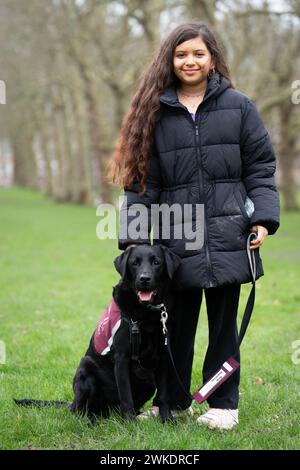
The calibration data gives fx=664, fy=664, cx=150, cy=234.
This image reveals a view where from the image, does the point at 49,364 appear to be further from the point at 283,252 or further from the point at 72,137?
the point at 72,137

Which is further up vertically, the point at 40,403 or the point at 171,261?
the point at 171,261

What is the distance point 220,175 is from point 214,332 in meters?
1.03

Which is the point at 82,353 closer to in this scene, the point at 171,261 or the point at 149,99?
the point at 171,261

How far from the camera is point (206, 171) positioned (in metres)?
3.98

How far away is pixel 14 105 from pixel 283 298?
2781 cm

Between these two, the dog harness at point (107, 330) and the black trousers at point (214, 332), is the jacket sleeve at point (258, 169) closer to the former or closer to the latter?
the black trousers at point (214, 332)

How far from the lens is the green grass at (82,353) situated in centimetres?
398

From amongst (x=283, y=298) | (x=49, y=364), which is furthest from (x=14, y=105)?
(x=49, y=364)

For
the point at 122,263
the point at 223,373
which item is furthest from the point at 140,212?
the point at 223,373

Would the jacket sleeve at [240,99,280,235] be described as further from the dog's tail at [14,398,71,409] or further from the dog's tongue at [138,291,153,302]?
the dog's tail at [14,398,71,409]

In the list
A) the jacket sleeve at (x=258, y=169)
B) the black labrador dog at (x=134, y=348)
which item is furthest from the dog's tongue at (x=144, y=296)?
the jacket sleeve at (x=258, y=169)

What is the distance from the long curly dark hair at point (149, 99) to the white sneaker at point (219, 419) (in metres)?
1.48

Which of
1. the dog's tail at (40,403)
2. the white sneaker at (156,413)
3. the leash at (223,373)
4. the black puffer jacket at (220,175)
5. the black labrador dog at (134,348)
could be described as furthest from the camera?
the dog's tail at (40,403)

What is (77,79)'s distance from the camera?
1216 inches
